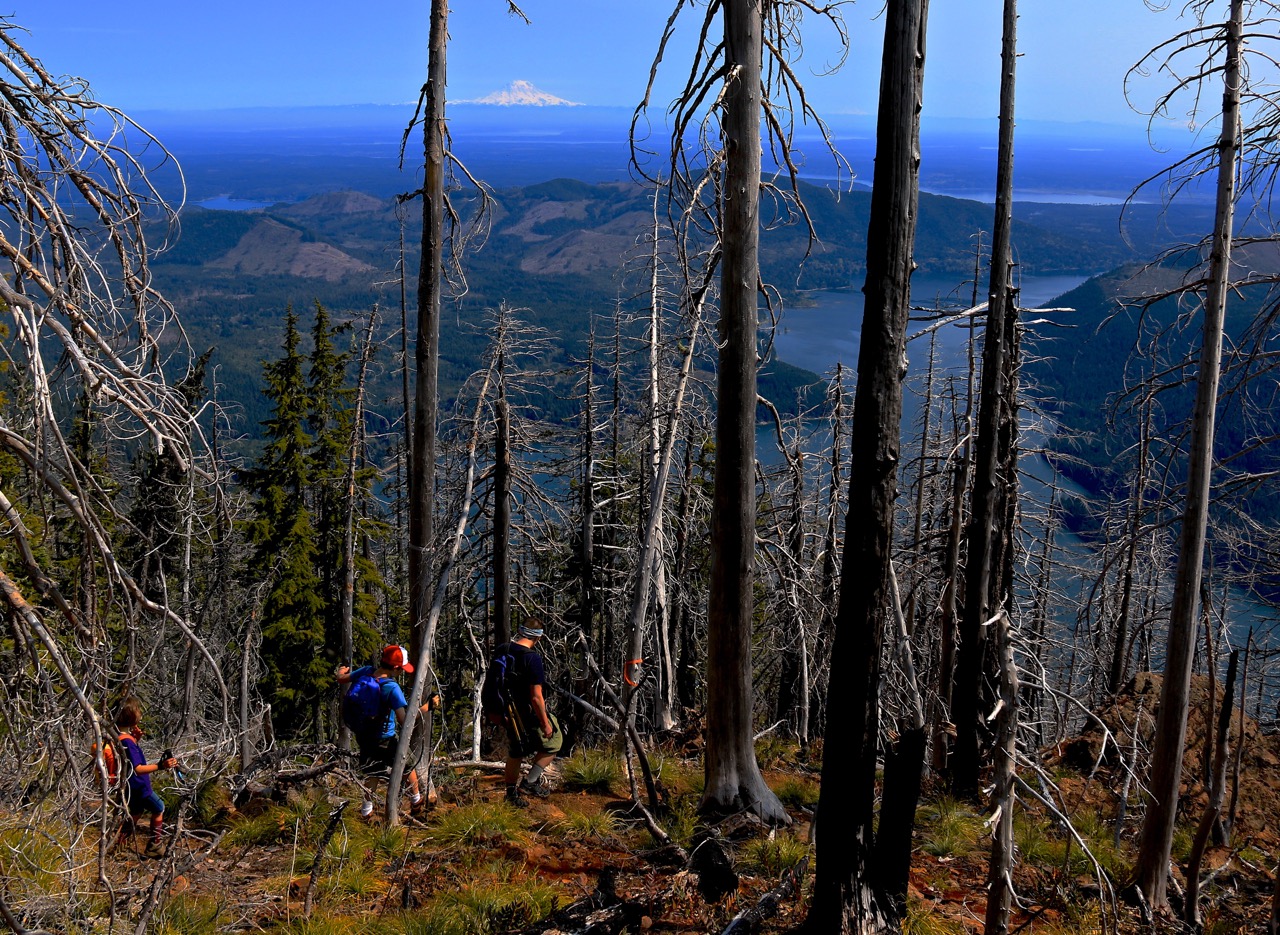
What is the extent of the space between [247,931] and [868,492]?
4.30 metres

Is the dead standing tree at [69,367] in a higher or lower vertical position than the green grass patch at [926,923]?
higher

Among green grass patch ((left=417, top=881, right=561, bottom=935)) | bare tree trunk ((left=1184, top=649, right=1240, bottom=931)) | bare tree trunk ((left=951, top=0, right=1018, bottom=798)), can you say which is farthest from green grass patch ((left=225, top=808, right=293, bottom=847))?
bare tree trunk ((left=1184, top=649, right=1240, bottom=931))

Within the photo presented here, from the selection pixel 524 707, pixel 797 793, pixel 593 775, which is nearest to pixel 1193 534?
pixel 797 793

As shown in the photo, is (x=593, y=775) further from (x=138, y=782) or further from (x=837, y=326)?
(x=837, y=326)

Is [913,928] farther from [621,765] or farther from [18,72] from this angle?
[18,72]

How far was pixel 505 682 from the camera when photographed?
7371 mm

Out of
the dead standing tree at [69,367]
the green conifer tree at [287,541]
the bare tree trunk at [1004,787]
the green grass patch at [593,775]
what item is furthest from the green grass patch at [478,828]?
the green conifer tree at [287,541]

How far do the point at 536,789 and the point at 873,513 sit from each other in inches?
184

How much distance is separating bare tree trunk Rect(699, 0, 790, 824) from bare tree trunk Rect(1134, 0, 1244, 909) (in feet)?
9.27

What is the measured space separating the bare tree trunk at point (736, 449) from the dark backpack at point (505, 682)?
5.83ft

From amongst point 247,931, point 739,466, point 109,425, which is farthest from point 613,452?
point 109,425

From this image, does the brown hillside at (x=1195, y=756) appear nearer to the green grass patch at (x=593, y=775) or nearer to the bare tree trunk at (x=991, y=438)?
the bare tree trunk at (x=991, y=438)

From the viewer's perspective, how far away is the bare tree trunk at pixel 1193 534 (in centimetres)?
651

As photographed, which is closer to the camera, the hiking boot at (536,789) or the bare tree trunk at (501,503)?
the hiking boot at (536,789)
